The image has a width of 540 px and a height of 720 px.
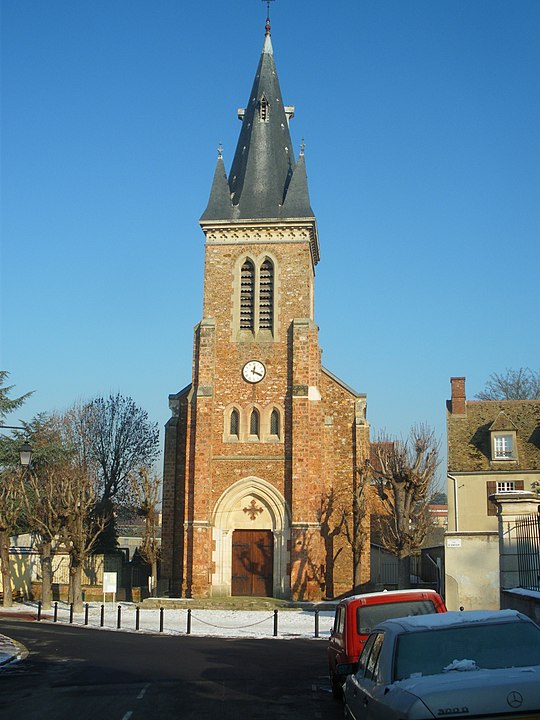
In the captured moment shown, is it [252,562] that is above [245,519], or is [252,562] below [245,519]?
below

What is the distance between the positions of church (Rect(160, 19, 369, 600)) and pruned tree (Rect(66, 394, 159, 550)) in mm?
14811

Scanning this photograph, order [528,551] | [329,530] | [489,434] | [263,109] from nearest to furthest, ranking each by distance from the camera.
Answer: [528,551]
[329,530]
[489,434]
[263,109]

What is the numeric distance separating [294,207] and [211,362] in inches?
309

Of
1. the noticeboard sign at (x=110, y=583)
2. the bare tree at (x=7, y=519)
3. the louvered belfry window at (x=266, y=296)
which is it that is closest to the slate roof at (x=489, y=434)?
the louvered belfry window at (x=266, y=296)

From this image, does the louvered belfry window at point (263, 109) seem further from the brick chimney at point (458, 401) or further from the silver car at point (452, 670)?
the silver car at point (452, 670)

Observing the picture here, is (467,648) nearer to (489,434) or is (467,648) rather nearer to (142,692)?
(142,692)

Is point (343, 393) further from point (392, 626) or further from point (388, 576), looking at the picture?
point (392, 626)

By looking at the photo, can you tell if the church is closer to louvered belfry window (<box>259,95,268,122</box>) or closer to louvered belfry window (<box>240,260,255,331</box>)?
louvered belfry window (<box>240,260,255,331</box>)

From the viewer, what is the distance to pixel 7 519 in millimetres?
36250

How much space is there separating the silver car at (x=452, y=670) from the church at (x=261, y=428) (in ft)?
86.9

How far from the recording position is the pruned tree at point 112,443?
49.8 m

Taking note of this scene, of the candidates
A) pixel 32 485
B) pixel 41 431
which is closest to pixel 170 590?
pixel 32 485

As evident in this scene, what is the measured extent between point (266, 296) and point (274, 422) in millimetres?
5555

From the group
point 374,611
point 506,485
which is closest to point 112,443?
point 506,485
